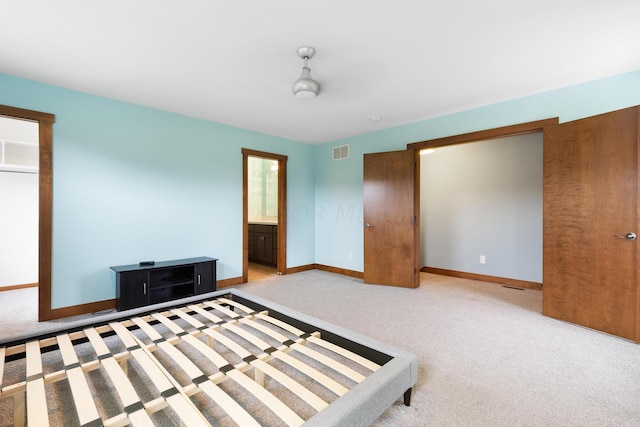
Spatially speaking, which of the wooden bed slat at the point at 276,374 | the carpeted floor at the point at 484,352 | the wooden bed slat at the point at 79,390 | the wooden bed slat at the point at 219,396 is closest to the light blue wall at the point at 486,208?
the carpeted floor at the point at 484,352

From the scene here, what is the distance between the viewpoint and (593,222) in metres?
2.56

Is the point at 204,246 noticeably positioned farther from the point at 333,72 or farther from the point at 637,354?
the point at 637,354

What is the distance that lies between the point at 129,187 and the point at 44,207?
2.47ft

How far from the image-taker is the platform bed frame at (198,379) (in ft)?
3.92

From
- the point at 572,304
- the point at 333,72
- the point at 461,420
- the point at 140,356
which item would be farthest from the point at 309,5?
the point at 572,304

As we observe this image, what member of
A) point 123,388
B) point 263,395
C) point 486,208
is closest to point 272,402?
point 263,395

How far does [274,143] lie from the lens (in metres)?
4.76

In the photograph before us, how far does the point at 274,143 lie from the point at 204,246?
2.03 metres

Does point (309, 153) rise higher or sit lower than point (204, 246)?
higher

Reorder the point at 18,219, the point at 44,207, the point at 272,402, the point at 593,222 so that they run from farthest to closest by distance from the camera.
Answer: the point at 18,219
the point at 44,207
the point at 593,222
the point at 272,402

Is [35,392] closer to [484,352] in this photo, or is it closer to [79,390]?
[79,390]

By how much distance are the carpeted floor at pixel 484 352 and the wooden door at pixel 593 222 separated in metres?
0.24

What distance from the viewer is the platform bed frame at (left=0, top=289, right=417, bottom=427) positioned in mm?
1196

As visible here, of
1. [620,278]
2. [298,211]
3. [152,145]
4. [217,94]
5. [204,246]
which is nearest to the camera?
[620,278]
